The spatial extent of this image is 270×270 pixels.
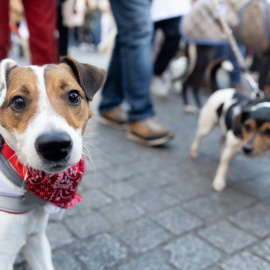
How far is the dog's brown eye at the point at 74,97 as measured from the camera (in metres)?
1.61

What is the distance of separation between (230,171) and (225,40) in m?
2.17

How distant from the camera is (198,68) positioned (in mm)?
5363

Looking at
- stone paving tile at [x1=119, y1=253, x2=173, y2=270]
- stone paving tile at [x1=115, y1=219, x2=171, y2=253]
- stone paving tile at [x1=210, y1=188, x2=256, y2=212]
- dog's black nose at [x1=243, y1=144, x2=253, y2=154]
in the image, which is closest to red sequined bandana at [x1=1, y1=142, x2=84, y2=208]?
stone paving tile at [x1=119, y1=253, x2=173, y2=270]

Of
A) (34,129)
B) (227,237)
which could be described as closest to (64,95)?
(34,129)

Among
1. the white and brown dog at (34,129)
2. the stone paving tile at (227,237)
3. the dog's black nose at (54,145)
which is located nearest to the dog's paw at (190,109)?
the stone paving tile at (227,237)

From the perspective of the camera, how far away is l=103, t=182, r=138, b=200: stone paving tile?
2868mm

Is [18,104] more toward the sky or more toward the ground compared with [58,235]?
more toward the sky

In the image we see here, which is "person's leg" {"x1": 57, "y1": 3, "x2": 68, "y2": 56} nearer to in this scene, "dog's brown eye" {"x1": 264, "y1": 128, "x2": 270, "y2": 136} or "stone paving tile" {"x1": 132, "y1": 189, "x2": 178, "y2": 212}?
"stone paving tile" {"x1": 132, "y1": 189, "x2": 178, "y2": 212}

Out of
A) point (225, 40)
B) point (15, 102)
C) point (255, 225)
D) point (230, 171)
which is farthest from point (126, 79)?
point (15, 102)

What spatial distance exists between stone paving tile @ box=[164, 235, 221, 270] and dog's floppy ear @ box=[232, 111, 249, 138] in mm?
1088

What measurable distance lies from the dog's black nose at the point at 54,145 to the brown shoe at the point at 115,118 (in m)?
3.21

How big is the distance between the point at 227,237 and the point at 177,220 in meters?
0.37

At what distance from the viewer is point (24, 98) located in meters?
1.50

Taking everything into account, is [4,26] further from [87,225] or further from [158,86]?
[158,86]
